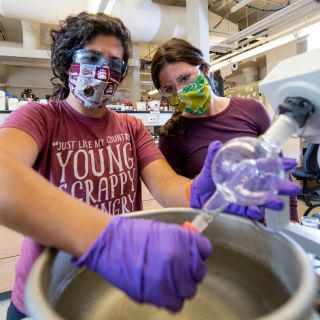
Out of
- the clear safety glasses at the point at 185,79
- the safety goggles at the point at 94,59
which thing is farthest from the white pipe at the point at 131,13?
the safety goggles at the point at 94,59

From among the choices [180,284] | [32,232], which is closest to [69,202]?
[32,232]

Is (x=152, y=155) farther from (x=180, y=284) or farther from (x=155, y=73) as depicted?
(x=180, y=284)

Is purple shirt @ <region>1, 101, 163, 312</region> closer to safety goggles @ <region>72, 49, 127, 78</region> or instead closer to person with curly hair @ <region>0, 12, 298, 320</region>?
person with curly hair @ <region>0, 12, 298, 320</region>

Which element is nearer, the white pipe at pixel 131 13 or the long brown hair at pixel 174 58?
the long brown hair at pixel 174 58

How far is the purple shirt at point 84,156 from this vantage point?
688mm

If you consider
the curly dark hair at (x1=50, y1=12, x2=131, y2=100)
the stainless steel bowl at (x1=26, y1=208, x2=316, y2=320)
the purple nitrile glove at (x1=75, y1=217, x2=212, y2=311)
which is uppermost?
the curly dark hair at (x1=50, y1=12, x2=131, y2=100)

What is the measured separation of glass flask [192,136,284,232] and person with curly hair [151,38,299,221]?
23.7 inches

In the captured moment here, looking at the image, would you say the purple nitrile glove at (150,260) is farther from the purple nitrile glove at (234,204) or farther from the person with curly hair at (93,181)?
the purple nitrile glove at (234,204)

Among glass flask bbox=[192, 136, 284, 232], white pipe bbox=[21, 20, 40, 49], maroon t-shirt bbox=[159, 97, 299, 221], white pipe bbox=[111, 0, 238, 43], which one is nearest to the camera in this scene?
glass flask bbox=[192, 136, 284, 232]

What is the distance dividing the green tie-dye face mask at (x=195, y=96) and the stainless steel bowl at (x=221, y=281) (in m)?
0.67

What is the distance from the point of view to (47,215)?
383 mm

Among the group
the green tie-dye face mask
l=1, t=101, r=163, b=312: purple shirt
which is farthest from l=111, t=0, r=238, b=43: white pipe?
l=1, t=101, r=163, b=312: purple shirt

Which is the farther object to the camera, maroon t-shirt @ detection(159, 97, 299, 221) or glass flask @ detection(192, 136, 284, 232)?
maroon t-shirt @ detection(159, 97, 299, 221)

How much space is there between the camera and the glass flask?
0.43 m
